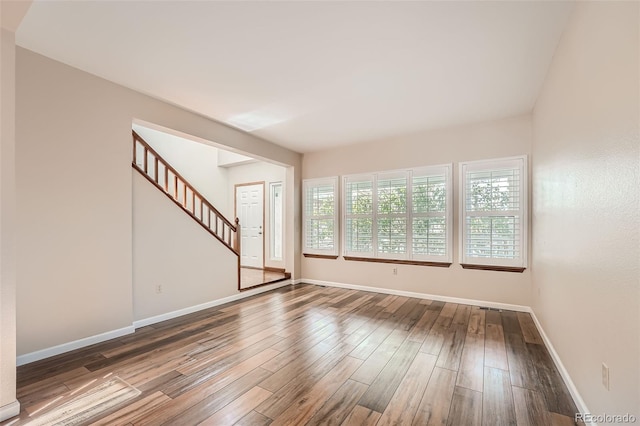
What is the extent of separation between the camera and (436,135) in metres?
4.38

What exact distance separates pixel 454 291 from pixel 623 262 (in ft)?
10.3

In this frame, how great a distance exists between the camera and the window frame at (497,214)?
144 inches

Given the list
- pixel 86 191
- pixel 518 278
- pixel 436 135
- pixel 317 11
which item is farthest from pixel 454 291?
pixel 86 191

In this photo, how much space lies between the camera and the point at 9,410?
171cm

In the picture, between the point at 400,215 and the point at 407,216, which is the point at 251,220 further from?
the point at 407,216

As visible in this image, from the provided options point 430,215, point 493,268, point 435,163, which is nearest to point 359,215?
point 430,215

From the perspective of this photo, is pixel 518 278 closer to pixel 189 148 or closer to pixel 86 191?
pixel 86 191

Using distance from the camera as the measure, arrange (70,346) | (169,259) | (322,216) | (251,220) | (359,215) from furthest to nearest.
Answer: (251,220), (322,216), (359,215), (169,259), (70,346)

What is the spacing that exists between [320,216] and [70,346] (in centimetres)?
394

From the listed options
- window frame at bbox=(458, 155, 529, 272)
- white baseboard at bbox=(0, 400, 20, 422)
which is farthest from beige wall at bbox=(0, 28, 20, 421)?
window frame at bbox=(458, 155, 529, 272)

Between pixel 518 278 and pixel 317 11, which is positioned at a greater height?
pixel 317 11

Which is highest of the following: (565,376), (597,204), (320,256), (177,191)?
(177,191)

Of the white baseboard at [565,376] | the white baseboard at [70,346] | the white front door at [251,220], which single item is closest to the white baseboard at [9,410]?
the white baseboard at [70,346]

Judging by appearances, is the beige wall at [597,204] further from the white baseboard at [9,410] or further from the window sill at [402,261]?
the white baseboard at [9,410]
